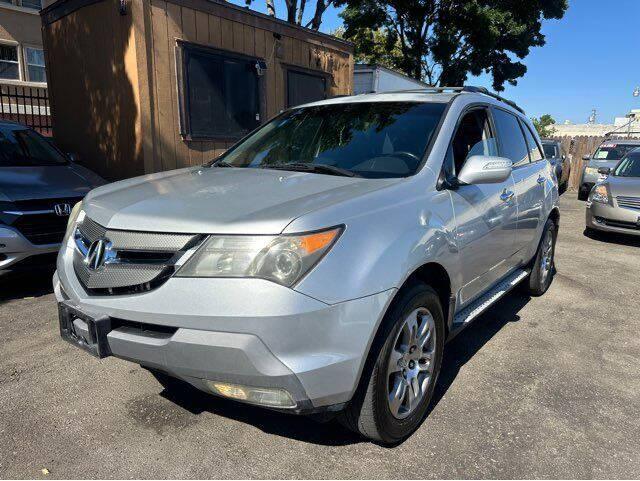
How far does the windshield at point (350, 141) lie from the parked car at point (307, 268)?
15 millimetres

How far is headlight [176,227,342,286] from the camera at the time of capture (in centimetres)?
195

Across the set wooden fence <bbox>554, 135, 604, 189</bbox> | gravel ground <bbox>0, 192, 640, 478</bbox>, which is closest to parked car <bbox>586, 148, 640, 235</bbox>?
gravel ground <bbox>0, 192, 640, 478</bbox>

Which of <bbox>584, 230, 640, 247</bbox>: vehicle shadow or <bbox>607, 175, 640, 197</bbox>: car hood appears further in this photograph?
<bbox>584, 230, 640, 247</bbox>: vehicle shadow

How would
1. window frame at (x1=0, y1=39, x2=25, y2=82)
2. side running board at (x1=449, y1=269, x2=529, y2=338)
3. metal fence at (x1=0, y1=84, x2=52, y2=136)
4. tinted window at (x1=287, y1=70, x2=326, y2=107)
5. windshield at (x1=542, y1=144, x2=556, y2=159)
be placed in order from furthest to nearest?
window frame at (x1=0, y1=39, x2=25, y2=82) → windshield at (x1=542, y1=144, x2=556, y2=159) → metal fence at (x1=0, y1=84, x2=52, y2=136) → tinted window at (x1=287, y1=70, x2=326, y2=107) → side running board at (x1=449, y1=269, x2=529, y2=338)

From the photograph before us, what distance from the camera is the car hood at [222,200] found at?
6.73 ft

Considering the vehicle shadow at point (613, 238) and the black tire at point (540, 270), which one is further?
the vehicle shadow at point (613, 238)

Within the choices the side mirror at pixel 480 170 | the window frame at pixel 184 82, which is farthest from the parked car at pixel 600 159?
the side mirror at pixel 480 170

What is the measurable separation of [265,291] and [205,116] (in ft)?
19.8

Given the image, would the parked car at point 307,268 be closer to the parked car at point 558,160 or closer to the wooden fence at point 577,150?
the parked car at point 558,160

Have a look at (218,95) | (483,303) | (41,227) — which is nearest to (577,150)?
(218,95)

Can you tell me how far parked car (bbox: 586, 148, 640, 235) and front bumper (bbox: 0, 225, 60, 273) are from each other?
792 cm

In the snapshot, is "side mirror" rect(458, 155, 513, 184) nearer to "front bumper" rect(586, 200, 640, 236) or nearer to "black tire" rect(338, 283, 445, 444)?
"black tire" rect(338, 283, 445, 444)

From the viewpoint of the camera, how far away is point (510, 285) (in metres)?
3.88

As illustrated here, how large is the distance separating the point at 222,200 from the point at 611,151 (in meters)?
14.6
